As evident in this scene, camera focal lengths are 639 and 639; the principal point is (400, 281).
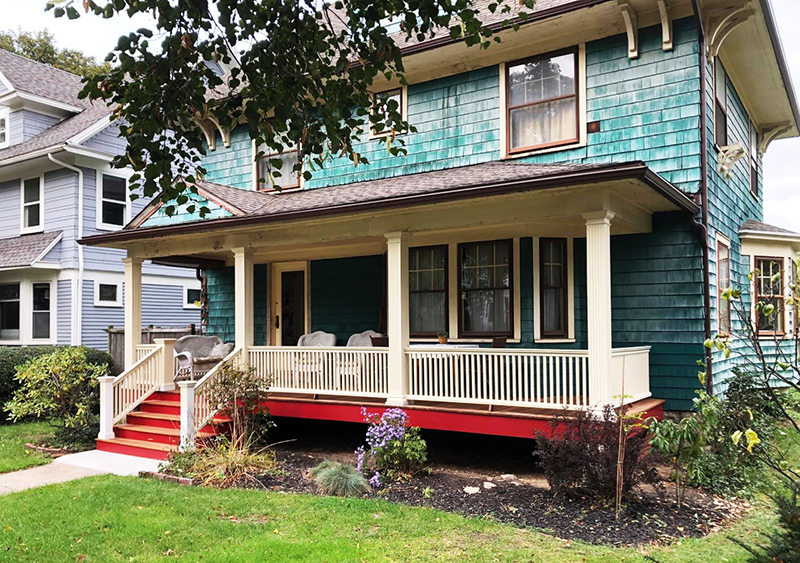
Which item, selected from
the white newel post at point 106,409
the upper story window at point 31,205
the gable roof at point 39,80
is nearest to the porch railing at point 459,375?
the white newel post at point 106,409

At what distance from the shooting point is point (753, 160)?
533 inches

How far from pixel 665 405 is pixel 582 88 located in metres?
4.94

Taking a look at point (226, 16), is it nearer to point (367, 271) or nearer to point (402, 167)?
point (402, 167)

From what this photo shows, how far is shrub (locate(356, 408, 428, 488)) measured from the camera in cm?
802

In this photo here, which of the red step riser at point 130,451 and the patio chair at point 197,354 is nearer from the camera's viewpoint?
the red step riser at point 130,451

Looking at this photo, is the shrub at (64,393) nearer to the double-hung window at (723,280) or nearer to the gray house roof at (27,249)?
the gray house roof at (27,249)

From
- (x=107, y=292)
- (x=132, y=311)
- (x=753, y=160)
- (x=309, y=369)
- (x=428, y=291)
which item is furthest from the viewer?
(x=107, y=292)

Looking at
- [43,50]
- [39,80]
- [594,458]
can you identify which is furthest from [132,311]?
[43,50]

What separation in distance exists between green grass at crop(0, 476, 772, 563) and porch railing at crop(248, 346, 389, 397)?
2.53m

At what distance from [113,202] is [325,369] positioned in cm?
1073

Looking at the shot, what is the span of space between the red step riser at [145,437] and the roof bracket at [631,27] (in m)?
8.97

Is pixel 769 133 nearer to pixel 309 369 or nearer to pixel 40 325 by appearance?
pixel 309 369

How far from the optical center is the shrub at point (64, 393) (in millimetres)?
10578

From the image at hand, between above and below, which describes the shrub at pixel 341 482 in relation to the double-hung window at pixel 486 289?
below
